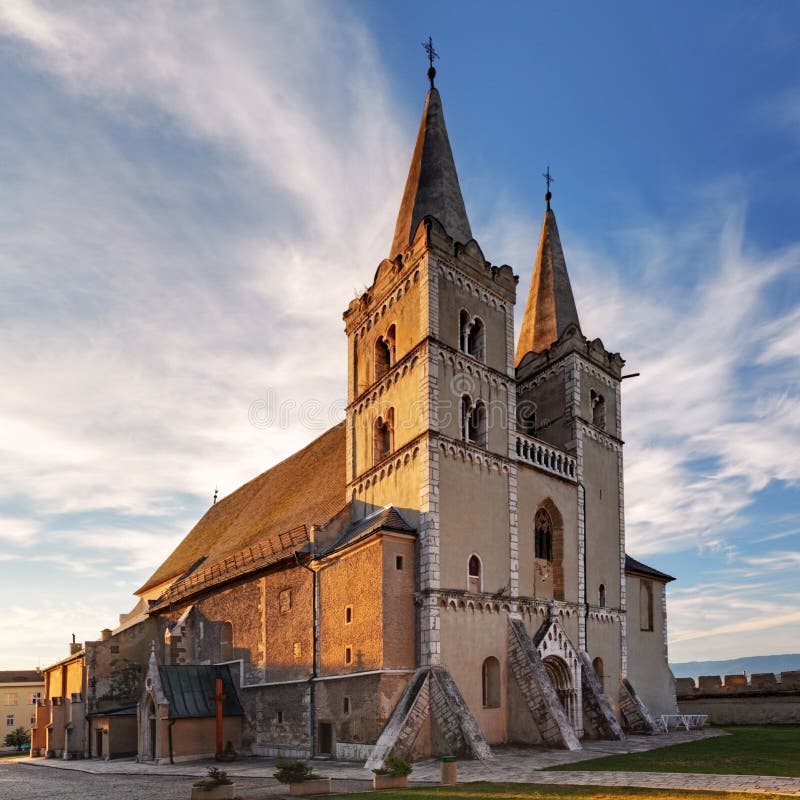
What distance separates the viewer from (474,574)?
91.1 feet

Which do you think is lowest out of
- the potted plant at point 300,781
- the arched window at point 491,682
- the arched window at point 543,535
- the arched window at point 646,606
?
the potted plant at point 300,781

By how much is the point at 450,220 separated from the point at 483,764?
66.8 feet

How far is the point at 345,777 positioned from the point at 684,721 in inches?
764

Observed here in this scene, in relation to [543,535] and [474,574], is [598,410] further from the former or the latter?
[474,574]

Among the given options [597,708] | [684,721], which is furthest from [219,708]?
[684,721]

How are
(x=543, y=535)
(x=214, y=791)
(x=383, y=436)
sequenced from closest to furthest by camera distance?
(x=214, y=791)
(x=383, y=436)
(x=543, y=535)

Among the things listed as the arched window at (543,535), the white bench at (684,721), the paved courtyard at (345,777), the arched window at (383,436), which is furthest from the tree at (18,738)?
the white bench at (684,721)

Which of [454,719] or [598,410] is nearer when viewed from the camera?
[454,719]

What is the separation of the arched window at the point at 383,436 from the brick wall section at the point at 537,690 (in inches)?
315

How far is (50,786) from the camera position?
973 inches

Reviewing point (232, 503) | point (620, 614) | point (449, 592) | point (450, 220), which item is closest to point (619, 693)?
point (620, 614)

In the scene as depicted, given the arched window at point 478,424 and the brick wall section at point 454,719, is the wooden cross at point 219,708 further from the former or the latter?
the arched window at point 478,424

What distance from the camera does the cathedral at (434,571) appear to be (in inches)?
1033

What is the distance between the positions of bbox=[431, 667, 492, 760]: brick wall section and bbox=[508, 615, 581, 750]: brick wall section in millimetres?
3048
